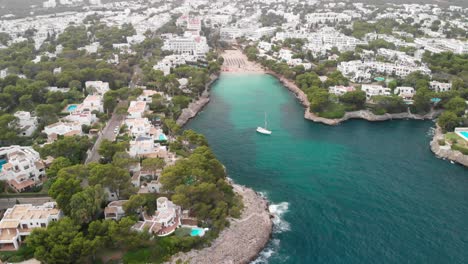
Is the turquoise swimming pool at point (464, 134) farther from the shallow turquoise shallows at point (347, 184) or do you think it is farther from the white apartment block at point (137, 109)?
the white apartment block at point (137, 109)

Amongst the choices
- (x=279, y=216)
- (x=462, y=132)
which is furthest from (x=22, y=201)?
(x=462, y=132)

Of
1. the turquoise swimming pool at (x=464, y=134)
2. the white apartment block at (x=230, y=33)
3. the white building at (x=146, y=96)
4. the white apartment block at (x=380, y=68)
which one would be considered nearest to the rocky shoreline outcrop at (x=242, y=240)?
the white building at (x=146, y=96)

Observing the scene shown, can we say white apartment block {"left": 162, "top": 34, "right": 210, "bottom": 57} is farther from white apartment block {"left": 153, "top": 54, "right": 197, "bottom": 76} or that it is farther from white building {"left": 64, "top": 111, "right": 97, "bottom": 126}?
white building {"left": 64, "top": 111, "right": 97, "bottom": 126}

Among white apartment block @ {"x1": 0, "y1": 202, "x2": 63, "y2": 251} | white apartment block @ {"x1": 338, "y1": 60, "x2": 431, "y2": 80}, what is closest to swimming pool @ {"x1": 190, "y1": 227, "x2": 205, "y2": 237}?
white apartment block @ {"x1": 0, "y1": 202, "x2": 63, "y2": 251}

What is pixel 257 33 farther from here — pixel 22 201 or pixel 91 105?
Result: pixel 22 201

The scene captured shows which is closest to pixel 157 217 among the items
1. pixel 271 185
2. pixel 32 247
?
pixel 32 247
